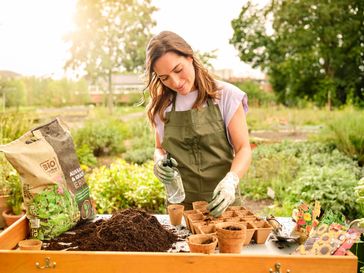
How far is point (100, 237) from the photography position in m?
1.76

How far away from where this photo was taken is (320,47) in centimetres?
1995

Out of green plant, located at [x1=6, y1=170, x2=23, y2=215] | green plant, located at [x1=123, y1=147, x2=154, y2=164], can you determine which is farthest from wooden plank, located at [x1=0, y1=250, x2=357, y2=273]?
green plant, located at [x1=123, y1=147, x2=154, y2=164]

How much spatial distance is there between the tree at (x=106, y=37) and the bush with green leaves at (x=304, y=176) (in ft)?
22.7

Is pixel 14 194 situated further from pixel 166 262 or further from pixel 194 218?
pixel 166 262

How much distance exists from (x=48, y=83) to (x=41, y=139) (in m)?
15.9

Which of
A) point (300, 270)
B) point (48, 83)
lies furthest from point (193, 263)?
point (48, 83)

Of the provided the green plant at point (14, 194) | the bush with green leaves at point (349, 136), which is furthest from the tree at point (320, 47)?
the green plant at point (14, 194)

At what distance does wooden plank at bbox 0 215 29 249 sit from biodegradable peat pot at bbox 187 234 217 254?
755mm

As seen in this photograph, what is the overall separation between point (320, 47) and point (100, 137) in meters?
14.6

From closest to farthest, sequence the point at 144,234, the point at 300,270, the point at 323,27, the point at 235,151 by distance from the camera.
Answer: the point at 300,270 → the point at 144,234 → the point at 235,151 → the point at 323,27

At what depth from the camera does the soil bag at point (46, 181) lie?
1897 mm

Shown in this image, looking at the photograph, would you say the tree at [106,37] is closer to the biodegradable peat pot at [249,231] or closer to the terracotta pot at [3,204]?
the terracotta pot at [3,204]

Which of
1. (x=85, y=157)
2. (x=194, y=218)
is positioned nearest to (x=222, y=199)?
(x=194, y=218)

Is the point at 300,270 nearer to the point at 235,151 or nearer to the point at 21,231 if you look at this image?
the point at 235,151
